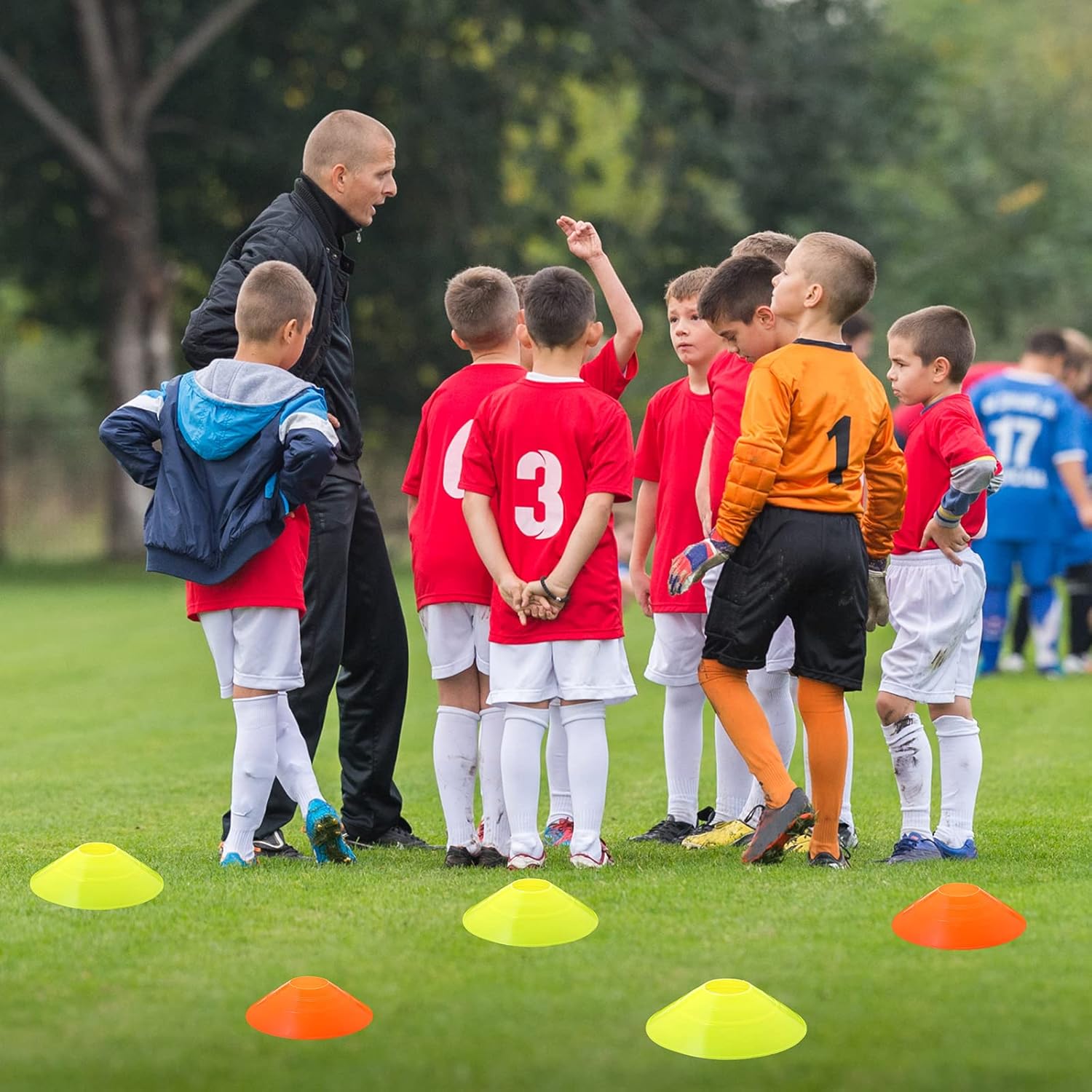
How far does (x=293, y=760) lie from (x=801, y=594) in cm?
177

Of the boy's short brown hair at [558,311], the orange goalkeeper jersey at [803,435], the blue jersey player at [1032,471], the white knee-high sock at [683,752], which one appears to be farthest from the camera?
the blue jersey player at [1032,471]

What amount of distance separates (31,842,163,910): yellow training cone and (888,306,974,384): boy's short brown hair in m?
2.98

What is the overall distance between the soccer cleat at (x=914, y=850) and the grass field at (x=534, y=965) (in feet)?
0.31

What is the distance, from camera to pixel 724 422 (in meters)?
5.89

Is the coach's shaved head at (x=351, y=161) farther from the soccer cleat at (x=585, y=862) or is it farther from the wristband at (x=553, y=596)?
the soccer cleat at (x=585, y=862)

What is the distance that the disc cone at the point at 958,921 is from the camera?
4359 millimetres

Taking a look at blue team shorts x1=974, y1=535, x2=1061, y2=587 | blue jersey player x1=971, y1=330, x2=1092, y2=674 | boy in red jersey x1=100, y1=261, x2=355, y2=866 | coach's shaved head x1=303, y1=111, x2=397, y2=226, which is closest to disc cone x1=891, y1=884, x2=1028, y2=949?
boy in red jersey x1=100, y1=261, x2=355, y2=866

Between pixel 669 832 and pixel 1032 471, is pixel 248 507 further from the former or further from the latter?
pixel 1032 471

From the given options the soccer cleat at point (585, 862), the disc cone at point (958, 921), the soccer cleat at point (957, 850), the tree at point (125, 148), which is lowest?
the soccer cleat at point (585, 862)

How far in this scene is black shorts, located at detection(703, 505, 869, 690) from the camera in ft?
17.2

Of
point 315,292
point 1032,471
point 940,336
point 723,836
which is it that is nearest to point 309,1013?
point 723,836

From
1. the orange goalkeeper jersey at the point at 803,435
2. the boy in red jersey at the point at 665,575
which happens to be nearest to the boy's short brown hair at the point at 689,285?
the boy in red jersey at the point at 665,575

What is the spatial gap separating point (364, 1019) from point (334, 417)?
2.68 metres

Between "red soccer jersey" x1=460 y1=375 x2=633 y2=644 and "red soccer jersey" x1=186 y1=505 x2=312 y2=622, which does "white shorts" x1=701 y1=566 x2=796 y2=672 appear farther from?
"red soccer jersey" x1=186 y1=505 x2=312 y2=622
